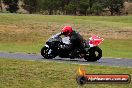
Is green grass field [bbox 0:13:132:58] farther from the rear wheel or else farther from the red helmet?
the red helmet

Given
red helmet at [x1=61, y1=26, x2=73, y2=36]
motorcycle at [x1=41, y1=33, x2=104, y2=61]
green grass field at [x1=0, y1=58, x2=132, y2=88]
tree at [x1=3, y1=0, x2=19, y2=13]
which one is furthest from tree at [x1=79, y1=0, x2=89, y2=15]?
green grass field at [x1=0, y1=58, x2=132, y2=88]

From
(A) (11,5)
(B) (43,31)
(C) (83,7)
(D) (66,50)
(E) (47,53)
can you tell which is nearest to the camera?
(D) (66,50)

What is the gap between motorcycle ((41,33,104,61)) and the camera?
767 inches

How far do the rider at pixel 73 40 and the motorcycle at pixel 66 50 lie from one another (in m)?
0.18

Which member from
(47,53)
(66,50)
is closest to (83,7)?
(47,53)

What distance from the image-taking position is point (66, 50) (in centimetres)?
2006

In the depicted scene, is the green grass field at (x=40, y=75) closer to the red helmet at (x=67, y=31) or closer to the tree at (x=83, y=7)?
the red helmet at (x=67, y=31)

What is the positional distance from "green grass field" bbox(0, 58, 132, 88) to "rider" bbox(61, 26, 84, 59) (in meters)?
3.52

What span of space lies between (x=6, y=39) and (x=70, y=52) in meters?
20.9

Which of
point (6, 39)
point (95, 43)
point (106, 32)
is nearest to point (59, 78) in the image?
point (95, 43)

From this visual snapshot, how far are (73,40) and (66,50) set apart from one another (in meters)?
0.67

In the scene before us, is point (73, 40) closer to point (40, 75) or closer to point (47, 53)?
point (47, 53)

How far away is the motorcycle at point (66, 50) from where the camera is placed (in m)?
19.5

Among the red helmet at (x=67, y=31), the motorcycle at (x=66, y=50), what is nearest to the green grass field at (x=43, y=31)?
the motorcycle at (x=66, y=50)
